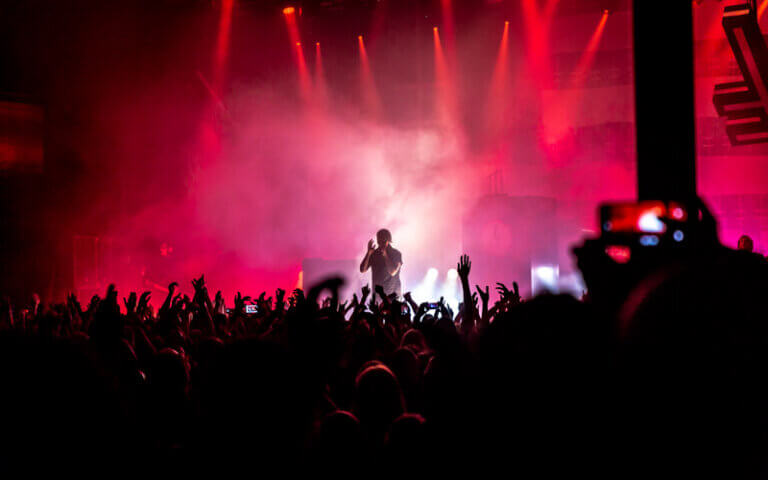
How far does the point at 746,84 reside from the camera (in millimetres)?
8188

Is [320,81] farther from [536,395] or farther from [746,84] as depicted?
[536,395]

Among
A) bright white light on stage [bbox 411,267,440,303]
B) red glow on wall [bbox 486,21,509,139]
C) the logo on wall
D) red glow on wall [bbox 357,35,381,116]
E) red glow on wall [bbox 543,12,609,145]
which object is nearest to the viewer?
the logo on wall

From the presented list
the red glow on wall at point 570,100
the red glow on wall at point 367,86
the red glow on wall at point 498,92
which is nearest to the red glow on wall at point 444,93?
the red glow on wall at point 498,92

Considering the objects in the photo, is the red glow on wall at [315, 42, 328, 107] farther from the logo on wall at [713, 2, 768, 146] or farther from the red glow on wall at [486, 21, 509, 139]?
the logo on wall at [713, 2, 768, 146]

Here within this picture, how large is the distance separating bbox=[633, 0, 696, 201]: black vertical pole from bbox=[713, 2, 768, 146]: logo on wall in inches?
273

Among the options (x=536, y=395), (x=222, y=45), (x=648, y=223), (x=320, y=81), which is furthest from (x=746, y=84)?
(x=536, y=395)

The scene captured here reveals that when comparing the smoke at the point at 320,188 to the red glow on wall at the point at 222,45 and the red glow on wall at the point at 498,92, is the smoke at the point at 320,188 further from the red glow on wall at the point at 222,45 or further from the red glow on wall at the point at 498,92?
the red glow on wall at the point at 498,92

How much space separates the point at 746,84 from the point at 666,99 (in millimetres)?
7140

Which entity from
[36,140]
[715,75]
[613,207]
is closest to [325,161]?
[36,140]

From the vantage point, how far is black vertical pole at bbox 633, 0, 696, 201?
2.33 meters

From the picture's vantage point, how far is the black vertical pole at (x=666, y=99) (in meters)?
2.33

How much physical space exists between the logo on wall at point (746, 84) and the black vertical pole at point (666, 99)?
6943 mm

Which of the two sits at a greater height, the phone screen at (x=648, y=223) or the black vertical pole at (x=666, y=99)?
the black vertical pole at (x=666, y=99)

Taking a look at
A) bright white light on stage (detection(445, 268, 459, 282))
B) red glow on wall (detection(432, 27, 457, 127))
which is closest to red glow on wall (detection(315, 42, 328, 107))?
red glow on wall (detection(432, 27, 457, 127))
